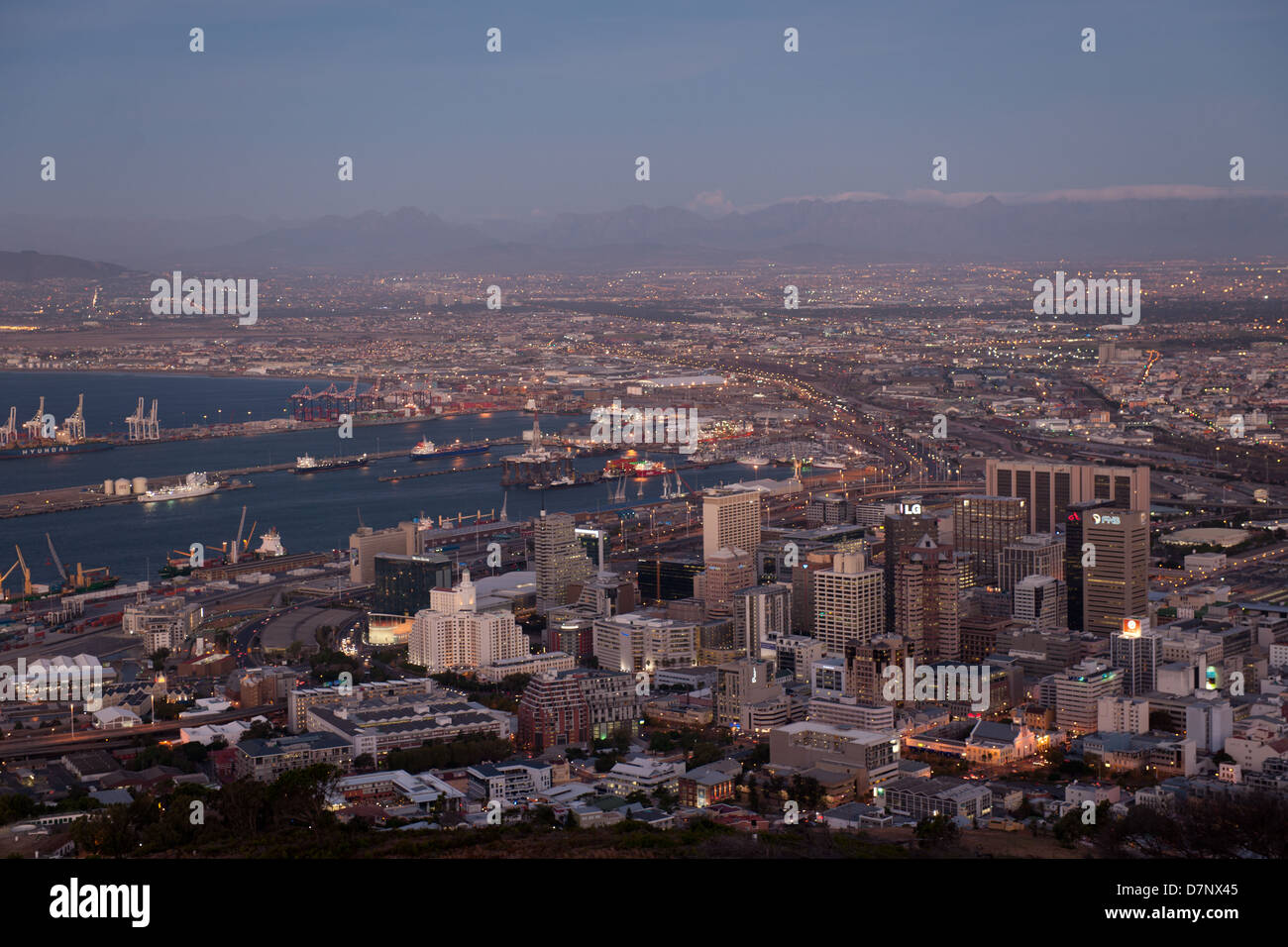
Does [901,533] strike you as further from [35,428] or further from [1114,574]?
[35,428]

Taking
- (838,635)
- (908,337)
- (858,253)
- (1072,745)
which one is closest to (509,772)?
(1072,745)

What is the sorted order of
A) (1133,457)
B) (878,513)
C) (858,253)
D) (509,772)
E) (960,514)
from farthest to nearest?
(858,253), (1133,457), (878,513), (960,514), (509,772)

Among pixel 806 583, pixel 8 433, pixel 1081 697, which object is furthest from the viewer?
pixel 8 433

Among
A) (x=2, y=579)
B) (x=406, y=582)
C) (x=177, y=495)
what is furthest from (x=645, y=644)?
(x=177, y=495)

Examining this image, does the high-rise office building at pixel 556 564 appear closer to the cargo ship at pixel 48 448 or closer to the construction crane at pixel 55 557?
the construction crane at pixel 55 557

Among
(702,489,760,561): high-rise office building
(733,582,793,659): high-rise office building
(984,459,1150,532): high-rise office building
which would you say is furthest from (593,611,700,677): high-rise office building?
(984,459,1150,532): high-rise office building

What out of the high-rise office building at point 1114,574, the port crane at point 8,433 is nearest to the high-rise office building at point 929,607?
the high-rise office building at point 1114,574
